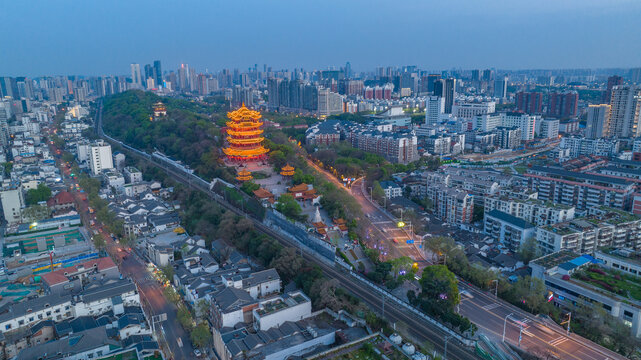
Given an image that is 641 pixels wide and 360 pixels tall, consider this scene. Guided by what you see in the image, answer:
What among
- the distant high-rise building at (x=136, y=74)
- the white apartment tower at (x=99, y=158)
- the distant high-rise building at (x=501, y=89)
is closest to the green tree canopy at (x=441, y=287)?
the white apartment tower at (x=99, y=158)

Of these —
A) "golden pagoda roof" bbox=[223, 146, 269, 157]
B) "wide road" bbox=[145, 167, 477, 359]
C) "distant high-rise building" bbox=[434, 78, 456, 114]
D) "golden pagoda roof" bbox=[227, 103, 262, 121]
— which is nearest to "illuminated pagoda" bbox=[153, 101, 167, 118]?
"golden pagoda roof" bbox=[227, 103, 262, 121]

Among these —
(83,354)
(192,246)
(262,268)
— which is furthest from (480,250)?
(83,354)

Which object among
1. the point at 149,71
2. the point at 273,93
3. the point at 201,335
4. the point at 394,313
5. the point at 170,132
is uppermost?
the point at 149,71

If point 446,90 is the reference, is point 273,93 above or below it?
below

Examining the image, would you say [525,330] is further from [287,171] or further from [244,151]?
[244,151]

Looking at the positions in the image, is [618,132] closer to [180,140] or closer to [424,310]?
[424,310]

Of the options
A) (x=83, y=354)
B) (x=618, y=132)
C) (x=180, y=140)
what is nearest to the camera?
(x=83, y=354)

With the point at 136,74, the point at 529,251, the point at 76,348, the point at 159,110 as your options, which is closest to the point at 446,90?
the point at 159,110
